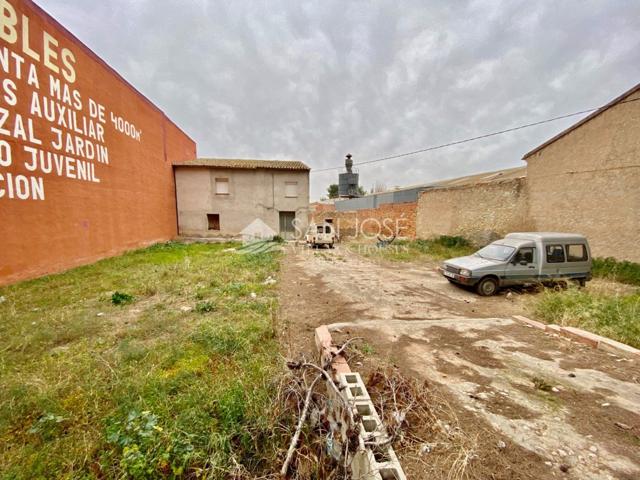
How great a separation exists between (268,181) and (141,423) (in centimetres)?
1646

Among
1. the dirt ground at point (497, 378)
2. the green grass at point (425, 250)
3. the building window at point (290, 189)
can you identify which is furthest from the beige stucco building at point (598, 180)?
the building window at point (290, 189)

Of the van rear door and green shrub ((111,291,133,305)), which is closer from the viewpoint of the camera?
green shrub ((111,291,133,305))

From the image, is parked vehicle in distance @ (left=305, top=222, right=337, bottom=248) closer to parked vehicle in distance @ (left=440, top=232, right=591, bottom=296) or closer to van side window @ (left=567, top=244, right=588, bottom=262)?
parked vehicle in distance @ (left=440, top=232, right=591, bottom=296)

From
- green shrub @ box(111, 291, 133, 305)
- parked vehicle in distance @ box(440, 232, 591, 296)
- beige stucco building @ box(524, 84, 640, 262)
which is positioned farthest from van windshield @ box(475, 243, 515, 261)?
green shrub @ box(111, 291, 133, 305)

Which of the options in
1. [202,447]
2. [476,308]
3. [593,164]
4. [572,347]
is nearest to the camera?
[202,447]

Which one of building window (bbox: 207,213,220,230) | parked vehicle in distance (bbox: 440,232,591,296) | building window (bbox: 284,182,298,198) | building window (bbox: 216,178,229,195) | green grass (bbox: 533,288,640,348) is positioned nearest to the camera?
green grass (bbox: 533,288,640,348)

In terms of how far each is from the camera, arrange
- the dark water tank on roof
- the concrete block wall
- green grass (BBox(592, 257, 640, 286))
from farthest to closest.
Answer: the dark water tank on roof
the concrete block wall
green grass (BBox(592, 257, 640, 286))

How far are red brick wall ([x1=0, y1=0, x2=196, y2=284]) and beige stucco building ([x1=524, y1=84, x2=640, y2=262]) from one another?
1816 cm

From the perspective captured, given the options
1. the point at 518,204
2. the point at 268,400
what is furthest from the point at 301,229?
the point at 268,400

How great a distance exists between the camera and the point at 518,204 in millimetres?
11898

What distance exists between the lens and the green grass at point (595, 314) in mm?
4109

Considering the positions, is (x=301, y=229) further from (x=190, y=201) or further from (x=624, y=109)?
(x=624, y=109)

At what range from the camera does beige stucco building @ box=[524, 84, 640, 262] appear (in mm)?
8312

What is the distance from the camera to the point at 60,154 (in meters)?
8.23
